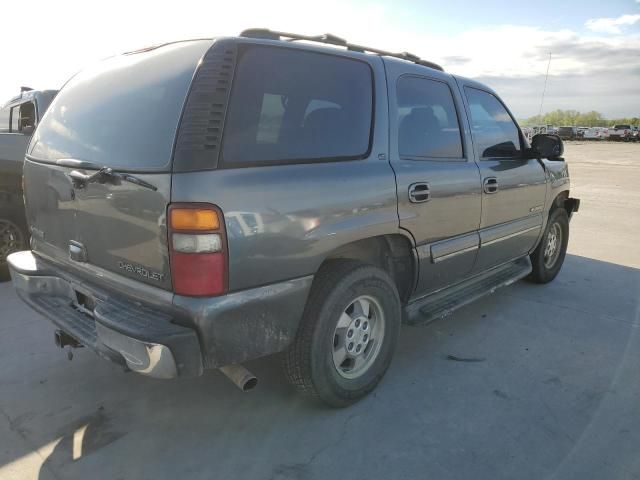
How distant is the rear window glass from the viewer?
2.14 metres

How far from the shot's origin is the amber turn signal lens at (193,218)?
199cm

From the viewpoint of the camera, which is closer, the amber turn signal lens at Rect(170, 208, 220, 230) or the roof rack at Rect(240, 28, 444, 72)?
the amber turn signal lens at Rect(170, 208, 220, 230)

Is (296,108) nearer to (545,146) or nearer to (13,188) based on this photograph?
(545,146)

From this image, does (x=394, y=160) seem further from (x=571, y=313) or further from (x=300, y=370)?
(x=571, y=313)

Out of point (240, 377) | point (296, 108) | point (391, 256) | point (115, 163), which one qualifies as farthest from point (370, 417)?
point (115, 163)

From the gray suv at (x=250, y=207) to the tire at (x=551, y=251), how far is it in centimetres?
169

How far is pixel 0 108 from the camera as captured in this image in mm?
5996

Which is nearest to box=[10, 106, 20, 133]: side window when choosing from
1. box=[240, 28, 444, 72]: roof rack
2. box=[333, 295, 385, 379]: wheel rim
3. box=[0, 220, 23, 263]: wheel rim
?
box=[0, 220, 23, 263]: wheel rim

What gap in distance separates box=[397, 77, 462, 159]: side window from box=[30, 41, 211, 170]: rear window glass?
4.34 feet

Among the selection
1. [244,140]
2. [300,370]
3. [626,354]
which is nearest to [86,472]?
[300,370]

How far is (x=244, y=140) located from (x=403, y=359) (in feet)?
6.50

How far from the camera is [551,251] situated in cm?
505

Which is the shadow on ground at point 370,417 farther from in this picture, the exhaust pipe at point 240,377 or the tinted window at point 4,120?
the tinted window at point 4,120

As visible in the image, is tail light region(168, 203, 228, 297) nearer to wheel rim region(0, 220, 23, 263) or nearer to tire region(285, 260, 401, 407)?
tire region(285, 260, 401, 407)
